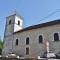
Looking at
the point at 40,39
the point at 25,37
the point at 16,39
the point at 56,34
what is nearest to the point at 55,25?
the point at 56,34

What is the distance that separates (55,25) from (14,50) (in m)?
11.7

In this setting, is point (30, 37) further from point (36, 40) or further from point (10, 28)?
point (10, 28)

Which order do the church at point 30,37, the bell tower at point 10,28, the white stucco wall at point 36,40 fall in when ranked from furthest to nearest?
the bell tower at point 10,28 → the church at point 30,37 → the white stucco wall at point 36,40

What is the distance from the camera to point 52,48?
25703 mm

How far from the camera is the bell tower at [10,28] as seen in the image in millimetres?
32969

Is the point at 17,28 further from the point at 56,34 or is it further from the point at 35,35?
the point at 56,34

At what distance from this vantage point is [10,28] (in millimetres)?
34656

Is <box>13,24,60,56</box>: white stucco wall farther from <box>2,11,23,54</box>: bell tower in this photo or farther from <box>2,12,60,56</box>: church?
<box>2,11,23,54</box>: bell tower

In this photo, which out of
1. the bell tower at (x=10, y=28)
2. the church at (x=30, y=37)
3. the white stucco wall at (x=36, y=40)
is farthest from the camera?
the bell tower at (x=10, y=28)

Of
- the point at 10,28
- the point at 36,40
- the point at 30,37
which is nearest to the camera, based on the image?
the point at 36,40

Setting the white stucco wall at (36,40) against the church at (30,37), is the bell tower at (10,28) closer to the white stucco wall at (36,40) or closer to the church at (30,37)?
the church at (30,37)

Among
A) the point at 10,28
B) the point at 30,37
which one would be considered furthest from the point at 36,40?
the point at 10,28

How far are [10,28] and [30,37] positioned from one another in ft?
24.7

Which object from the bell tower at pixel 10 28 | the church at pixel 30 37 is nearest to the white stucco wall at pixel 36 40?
the church at pixel 30 37
